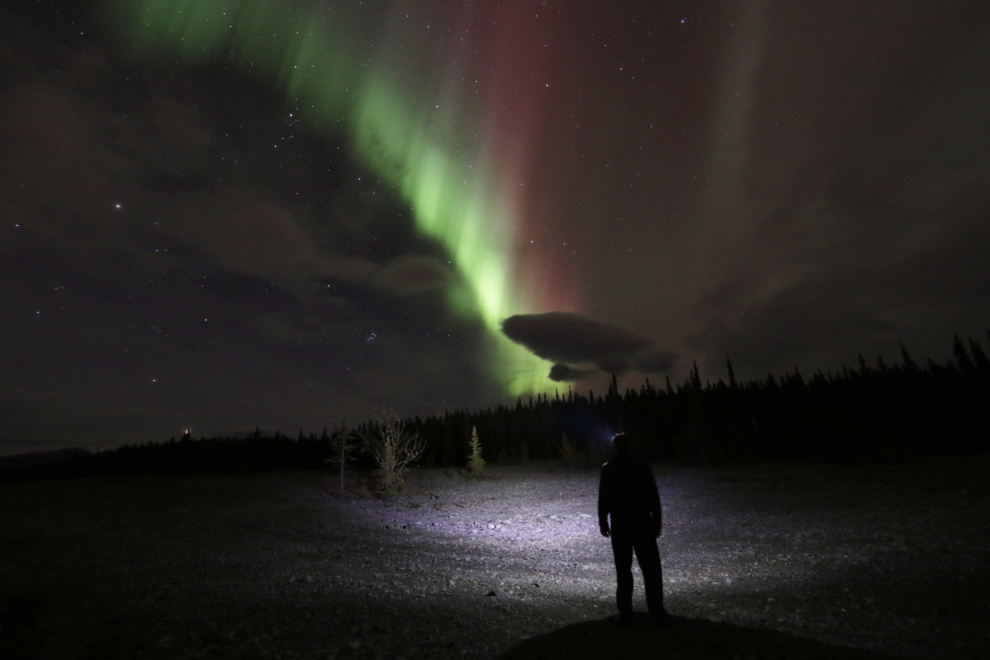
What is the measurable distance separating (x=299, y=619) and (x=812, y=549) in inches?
431

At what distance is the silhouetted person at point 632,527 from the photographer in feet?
19.2

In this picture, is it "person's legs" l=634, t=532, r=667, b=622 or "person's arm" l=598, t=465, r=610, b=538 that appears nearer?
"person's legs" l=634, t=532, r=667, b=622

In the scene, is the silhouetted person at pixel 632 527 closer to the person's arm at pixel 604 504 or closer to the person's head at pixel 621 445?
the person's arm at pixel 604 504

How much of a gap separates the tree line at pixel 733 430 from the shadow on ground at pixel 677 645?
23619 millimetres

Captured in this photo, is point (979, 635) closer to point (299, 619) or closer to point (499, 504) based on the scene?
point (299, 619)

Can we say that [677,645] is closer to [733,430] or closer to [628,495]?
[628,495]

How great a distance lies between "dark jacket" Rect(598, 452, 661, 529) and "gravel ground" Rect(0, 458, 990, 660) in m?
1.35

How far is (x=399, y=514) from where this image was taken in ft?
63.5

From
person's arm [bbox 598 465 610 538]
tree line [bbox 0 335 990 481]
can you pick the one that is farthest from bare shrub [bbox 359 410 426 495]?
person's arm [bbox 598 465 610 538]

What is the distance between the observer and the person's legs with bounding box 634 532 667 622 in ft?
19.2

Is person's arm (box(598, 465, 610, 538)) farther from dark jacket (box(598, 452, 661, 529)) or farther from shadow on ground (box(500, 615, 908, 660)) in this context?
shadow on ground (box(500, 615, 908, 660))

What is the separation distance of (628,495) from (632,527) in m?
0.42

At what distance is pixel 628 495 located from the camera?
6004 millimetres

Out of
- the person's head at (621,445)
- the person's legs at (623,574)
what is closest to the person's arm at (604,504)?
the person's legs at (623,574)
